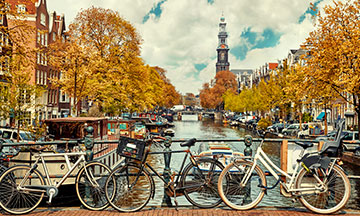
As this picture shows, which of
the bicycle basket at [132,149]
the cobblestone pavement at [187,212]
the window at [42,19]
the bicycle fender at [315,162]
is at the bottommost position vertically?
the cobblestone pavement at [187,212]

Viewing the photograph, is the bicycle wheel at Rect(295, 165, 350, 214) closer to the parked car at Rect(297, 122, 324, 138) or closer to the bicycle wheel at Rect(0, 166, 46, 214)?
the bicycle wheel at Rect(0, 166, 46, 214)

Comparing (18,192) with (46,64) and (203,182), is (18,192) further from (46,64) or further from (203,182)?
(46,64)

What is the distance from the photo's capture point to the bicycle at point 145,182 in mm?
6430

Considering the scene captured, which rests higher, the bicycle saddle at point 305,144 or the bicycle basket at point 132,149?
the bicycle saddle at point 305,144

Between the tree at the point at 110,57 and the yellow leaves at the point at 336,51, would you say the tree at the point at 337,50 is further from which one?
the tree at the point at 110,57

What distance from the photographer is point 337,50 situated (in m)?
26.6

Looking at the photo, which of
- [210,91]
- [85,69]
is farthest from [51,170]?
[210,91]

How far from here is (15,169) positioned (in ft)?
20.9

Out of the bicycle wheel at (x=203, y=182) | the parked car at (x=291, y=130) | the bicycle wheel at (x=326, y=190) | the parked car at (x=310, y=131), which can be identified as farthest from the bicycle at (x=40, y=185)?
the parked car at (x=291, y=130)

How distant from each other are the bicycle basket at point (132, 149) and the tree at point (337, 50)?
70.2ft

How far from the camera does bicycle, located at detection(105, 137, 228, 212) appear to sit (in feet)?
21.1

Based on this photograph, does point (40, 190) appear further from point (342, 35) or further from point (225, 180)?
point (342, 35)

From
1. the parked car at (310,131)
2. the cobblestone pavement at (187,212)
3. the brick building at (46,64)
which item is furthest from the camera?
the brick building at (46,64)

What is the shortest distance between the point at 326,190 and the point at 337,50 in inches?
903
